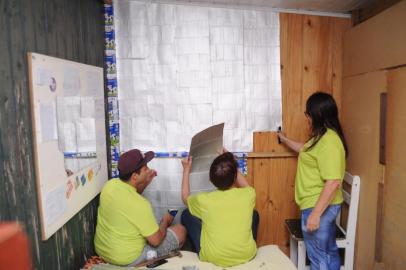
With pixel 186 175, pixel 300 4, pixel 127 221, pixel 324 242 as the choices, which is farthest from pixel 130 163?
pixel 300 4

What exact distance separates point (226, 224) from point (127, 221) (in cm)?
50

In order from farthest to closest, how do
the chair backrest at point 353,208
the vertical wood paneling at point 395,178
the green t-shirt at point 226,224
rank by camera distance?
the chair backrest at point 353,208, the green t-shirt at point 226,224, the vertical wood paneling at point 395,178

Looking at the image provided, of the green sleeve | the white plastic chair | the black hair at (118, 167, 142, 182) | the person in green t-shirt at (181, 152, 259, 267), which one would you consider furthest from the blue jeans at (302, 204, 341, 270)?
the black hair at (118, 167, 142, 182)

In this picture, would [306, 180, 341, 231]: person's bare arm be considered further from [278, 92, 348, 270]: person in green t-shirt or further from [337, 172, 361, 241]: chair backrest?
[337, 172, 361, 241]: chair backrest

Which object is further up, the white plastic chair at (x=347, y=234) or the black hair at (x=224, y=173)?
the black hair at (x=224, y=173)

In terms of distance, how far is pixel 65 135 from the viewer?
1.55 metres

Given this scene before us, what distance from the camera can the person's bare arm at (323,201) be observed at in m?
1.67

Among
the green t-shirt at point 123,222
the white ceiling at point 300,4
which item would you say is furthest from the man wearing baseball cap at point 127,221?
the white ceiling at point 300,4

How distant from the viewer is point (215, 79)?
217 centimetres

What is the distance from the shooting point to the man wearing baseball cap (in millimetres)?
1674

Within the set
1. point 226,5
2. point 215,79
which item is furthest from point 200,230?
point 226,5

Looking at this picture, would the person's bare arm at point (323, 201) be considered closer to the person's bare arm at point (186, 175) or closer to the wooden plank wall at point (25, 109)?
the person's bare arm at point (186, 175)

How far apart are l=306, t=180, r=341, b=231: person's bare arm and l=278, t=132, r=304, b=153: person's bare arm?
477mm

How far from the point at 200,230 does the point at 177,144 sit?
23.7 inches
